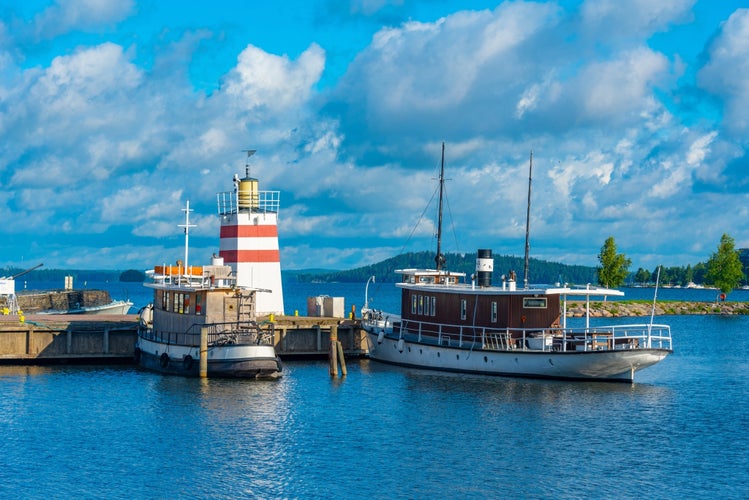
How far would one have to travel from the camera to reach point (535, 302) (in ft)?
158

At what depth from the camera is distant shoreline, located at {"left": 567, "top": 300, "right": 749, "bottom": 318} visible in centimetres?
10794

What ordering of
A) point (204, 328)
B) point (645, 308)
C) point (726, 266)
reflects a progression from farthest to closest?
point (726, 266) → point (645, 308) → point (204, 328)

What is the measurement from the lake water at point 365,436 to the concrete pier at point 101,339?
1.28 metres

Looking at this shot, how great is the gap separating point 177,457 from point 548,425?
13.9m

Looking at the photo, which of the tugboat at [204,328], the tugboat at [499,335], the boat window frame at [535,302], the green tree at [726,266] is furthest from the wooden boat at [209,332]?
the green tree at [726,266]

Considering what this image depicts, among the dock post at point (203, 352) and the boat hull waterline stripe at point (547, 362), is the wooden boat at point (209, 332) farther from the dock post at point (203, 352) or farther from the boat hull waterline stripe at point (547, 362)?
the boat hull waterline stripe at point (547, 362)

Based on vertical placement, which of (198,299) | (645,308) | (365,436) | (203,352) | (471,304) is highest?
(198,299)

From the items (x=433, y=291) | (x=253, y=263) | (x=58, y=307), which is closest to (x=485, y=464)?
(x=433, y=291)

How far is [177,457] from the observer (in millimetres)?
32031

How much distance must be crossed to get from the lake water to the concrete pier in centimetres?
128

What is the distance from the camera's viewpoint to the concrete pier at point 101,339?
50.7m

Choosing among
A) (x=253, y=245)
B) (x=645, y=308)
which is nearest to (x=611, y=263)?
(x=645, y=308)

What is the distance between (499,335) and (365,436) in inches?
603

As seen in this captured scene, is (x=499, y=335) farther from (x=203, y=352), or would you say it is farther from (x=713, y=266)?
(x=713, y=266)
